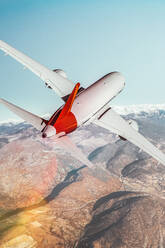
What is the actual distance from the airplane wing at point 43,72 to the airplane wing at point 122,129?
6.28 meters

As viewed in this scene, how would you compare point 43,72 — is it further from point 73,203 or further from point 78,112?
→ point 73,203

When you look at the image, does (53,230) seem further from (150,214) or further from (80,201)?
(150,214)

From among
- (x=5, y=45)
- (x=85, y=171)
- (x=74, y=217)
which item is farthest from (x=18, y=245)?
(x=85, y=171)

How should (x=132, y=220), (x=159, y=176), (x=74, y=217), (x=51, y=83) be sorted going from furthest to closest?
(x=159, y=176)
(x=74, y=217)
(x=132, y=220)
(x=51, y=83)

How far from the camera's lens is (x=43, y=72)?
2634 centimetres

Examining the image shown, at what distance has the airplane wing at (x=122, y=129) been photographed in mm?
21859

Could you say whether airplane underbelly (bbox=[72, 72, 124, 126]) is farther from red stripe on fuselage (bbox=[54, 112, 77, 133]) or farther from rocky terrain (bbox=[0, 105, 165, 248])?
rocky terrain (bbox=[0, 105, 165, 248])

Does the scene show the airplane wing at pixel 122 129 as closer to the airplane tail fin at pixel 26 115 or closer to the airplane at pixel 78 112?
the airplane at pixel 78 112

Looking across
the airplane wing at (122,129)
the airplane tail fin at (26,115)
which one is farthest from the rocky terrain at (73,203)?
the airplane tail fin at (26,115)

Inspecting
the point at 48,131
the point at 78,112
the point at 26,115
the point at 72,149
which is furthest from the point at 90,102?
the point at 26,115

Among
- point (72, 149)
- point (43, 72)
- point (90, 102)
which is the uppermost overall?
point (43, 72)

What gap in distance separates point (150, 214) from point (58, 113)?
57599 millimetres

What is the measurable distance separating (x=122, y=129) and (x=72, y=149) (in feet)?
37.2

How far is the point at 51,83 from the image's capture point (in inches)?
1007
